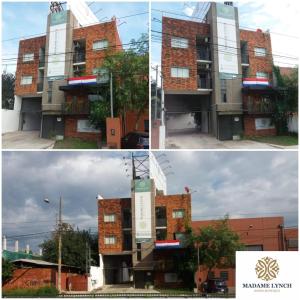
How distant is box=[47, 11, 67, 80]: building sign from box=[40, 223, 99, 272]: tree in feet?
10.4

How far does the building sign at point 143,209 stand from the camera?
7082 mm

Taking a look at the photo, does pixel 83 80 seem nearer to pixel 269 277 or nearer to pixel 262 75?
pixel 262 75

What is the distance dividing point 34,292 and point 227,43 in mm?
4753

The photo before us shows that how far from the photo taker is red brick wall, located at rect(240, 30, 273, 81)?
21.0 feet

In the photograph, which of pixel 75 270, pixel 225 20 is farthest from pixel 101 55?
pixel 75 270

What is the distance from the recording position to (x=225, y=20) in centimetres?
639

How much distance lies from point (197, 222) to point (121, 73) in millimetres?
2929

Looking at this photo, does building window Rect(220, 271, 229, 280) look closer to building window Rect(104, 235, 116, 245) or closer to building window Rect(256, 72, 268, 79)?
building window Rect(104, 235, 116, 245)

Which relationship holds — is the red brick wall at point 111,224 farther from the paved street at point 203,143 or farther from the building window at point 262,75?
the building window at point 262,75

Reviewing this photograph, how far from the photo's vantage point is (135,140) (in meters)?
6.19

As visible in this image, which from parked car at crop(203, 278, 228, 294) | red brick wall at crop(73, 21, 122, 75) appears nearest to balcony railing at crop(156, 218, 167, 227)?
parked car at crop(203, 278, 228, 294)

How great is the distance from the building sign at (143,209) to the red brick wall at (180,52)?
67.1 inches

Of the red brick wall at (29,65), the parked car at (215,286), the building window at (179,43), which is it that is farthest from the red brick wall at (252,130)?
the red brick wall at (29,65)

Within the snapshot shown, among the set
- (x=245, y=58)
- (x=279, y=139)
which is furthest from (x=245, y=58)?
(x=279, y=139)
